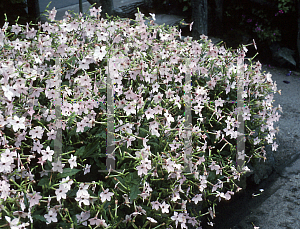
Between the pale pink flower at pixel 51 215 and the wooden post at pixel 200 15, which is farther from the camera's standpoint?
the wooden post at pixel 200 15

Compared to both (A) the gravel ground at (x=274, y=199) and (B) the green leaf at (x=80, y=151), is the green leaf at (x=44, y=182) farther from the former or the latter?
(A) the gravel ground at (x=274, y=199)

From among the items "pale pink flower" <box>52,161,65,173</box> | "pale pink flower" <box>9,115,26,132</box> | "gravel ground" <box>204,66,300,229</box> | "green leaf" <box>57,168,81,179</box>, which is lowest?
"gravel ground" <box>204,66,300,229</box>

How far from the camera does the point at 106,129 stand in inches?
73.5

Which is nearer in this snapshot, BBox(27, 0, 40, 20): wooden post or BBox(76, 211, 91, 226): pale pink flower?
BBox(76, 211, 91, 226): pale pink flower

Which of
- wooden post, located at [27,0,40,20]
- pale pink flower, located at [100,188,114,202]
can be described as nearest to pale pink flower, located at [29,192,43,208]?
pale pink flower, located at [100,188,114,202]

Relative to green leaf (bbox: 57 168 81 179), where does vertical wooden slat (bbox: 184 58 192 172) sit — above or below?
above

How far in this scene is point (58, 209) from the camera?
1.54m

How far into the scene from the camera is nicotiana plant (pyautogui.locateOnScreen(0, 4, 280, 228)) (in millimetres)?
1613

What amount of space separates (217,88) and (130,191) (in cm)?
121

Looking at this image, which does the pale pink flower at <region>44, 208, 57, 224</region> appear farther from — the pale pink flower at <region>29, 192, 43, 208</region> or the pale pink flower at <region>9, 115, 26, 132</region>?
the pale pink flower at <region>9, 115, 26, 132</region>

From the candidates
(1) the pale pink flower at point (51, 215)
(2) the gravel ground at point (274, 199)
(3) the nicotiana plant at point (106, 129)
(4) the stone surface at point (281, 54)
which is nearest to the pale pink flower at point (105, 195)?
(3) the nicotiana plant at point (106, 129)

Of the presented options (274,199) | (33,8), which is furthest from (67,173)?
(33,8)

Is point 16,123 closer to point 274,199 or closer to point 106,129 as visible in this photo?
point 106,129

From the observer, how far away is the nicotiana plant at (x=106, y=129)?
1.61m
